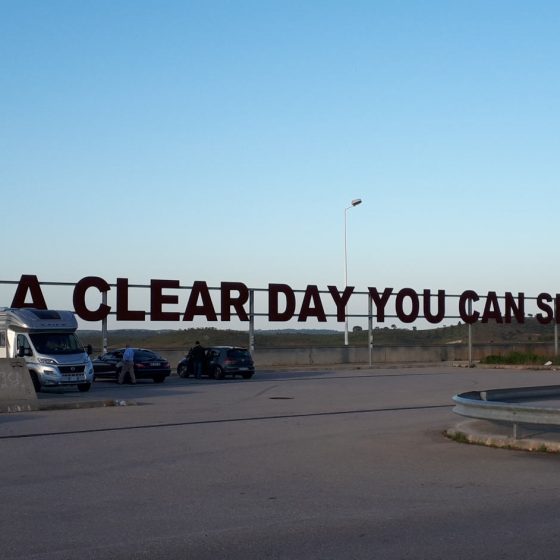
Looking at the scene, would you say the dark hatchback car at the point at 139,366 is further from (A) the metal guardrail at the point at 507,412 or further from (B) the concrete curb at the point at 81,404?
(A) the metal guardrail at the point at 507,412

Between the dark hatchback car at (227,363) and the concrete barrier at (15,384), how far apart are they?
51.2 feet

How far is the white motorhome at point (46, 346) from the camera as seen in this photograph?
29953 mm

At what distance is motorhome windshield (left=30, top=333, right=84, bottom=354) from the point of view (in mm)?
30391

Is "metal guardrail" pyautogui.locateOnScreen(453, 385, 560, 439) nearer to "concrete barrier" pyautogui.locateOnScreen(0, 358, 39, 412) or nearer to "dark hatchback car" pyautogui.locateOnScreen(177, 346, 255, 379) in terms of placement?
"concrete barrier" pyautogui.locateOnScreen(0, 358, 39, 412)

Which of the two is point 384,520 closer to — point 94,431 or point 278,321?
point 94,431

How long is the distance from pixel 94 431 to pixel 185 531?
30.7ft

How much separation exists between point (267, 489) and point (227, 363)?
27.8 m

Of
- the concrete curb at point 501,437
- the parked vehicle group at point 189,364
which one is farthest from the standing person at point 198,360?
the concrete curb at point 501,437

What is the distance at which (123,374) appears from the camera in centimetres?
3616

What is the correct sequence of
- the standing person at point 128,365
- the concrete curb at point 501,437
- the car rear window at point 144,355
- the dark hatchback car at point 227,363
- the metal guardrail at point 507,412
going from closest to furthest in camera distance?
the metal guardrail at point 507,412 < the concrete curb at point 501,437 < the standing person at point 128,365 < the car rear window at point 144,355 < the dark hatchback car at point 227,363

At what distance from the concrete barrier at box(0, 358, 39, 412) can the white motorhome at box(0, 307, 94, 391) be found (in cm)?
605

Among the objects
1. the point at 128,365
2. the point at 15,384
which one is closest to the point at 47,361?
the point at 128,365

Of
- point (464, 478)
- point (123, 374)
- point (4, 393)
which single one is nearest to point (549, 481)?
point (464, 478)

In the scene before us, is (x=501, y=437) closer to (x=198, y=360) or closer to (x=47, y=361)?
(x=47, y=361)
